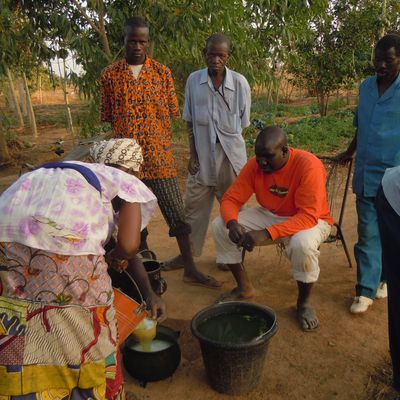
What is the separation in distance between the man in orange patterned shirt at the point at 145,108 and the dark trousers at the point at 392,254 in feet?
5.88

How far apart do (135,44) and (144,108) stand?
46 cm

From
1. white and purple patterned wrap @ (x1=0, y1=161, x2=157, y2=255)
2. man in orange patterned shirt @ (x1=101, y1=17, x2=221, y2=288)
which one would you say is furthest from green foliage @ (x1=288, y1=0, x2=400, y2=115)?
white and purple patterned wrap @ (x1=0, y1=161, x2=157, y2=255)

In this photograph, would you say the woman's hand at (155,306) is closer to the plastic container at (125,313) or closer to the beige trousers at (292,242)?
the plastic container at (125,313)

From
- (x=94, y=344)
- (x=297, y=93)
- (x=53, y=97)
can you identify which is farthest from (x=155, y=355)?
(x=53, y=97)

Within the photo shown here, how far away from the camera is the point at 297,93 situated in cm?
2436

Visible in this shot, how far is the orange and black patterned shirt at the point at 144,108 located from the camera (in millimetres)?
3334

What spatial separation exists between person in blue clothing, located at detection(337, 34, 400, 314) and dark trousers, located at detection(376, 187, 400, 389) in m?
0.94

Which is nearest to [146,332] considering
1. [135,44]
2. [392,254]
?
[392,254]

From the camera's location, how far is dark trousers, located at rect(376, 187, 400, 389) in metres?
1.96

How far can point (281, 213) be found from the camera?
10.7ft

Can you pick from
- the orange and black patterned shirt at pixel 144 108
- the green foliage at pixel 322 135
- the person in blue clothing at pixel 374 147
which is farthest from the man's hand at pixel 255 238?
the green foliage at pixel 322 135

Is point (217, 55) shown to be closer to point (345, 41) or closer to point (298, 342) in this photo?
point (298, 342)

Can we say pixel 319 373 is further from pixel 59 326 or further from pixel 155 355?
pixel 59 326

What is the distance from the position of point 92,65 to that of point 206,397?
383 cm
